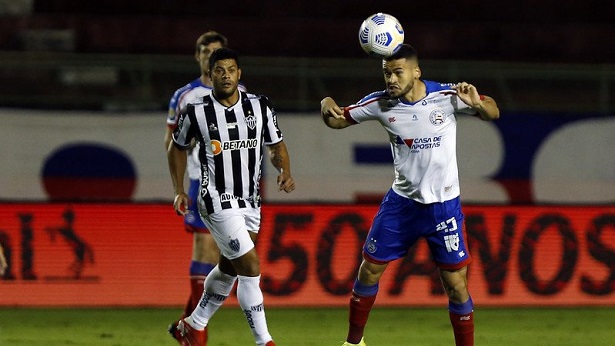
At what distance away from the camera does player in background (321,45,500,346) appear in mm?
6605

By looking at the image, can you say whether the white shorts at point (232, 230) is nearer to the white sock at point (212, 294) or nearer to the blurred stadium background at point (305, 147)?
the white sock at point (212, 294)

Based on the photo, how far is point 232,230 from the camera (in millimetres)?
6543

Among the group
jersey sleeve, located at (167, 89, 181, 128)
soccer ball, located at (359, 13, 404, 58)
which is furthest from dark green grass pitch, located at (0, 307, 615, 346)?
soccer ball, located at (359, 13, 404, 58)

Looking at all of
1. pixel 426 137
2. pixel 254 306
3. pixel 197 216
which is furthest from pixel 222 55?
pixel 197 216

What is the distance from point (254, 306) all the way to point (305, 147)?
581cm

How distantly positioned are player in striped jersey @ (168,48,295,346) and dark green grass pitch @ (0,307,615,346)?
1174mm

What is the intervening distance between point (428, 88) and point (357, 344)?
1.50m

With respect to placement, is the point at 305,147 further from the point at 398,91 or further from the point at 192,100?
the point at 398,91

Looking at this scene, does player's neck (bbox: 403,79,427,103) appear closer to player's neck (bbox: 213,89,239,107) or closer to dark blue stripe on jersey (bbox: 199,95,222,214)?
player's neck (bbox: 213,89,239,107)

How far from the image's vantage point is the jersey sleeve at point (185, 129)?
6.70m

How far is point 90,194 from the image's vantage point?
12227mm

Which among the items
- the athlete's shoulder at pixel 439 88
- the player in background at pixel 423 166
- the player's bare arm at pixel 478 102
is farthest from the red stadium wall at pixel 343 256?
the player's bare arm at pixel 478 102

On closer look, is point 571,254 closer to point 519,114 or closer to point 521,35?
point 519,114

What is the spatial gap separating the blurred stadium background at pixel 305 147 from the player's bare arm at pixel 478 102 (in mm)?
3238
